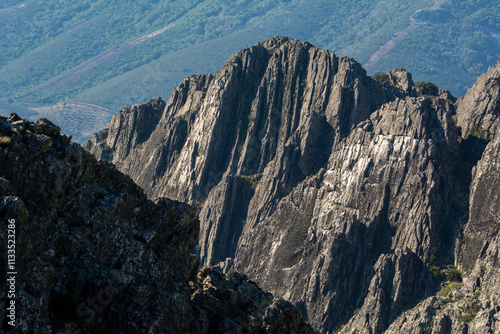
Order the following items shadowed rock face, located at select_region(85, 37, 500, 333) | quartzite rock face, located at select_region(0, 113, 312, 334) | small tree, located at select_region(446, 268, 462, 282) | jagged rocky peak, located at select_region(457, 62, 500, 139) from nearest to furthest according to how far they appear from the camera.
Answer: quartzite rock face, located at select_region(0, 113, 312, 334) < small tree, located at select_region(446, 268, 462, 282) < shadowed rock face, located at select_region(85, 37, 500, 333) < jagged rocky peak, located at select_region(457, 62, 500, 139)

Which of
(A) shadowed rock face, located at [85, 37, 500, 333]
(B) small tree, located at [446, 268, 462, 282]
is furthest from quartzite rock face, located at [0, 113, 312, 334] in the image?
(B) small tree, located at [446, 268, 462, 282]

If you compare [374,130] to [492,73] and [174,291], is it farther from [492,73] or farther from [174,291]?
[174,291]

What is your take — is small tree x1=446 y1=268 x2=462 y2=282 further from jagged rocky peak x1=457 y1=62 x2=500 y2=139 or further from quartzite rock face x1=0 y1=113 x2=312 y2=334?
quartzite rock face x1=0 y1=113 x2=312 y2=334

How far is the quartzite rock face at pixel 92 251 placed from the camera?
42.0 meters

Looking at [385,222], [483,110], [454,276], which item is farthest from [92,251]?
[483,110]

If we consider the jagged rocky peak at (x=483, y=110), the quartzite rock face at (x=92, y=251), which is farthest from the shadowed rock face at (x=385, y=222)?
the quartzite rock face at (x=92, y=251)

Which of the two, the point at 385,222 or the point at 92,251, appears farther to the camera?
the point at 385,222

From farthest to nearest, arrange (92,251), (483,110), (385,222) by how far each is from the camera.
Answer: (483,110), (385,222), (92,251)

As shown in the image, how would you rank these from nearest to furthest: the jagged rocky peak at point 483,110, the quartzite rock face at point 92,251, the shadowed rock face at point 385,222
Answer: the quartzite rock face at point 92,251 → the shadowed rock face at point 385,222 → the jagged rocky peak at point 483,110

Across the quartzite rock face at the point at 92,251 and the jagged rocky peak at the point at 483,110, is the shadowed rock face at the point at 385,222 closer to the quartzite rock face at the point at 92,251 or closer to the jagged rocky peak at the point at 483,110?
the jagged rocky peak at the point at 483,110

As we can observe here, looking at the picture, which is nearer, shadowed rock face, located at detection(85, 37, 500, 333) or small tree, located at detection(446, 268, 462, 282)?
small tree, located at detection(446, 268, 462, 282)

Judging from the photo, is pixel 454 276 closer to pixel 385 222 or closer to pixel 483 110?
pixel 385 222

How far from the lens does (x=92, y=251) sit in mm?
46375

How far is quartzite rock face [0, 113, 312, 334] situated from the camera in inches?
1654
